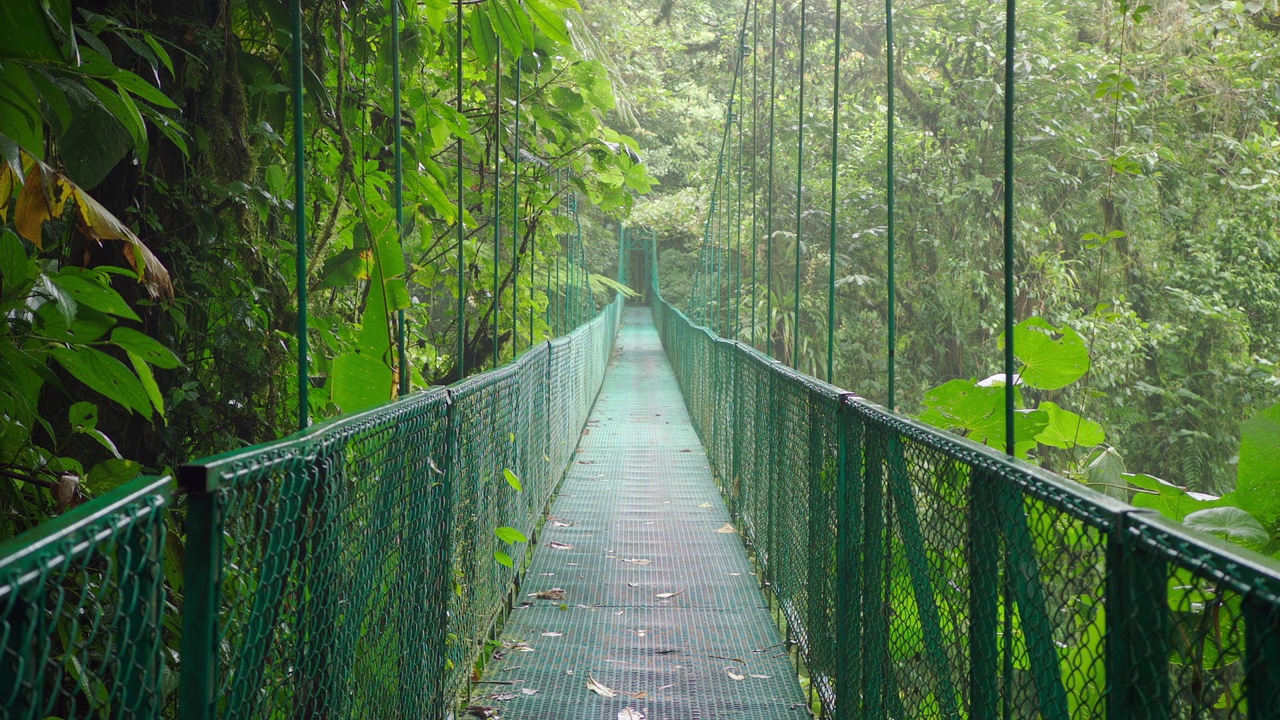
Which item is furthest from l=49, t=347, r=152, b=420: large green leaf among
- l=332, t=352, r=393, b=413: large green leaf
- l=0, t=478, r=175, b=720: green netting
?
l=332, t=352, r=393, b=413: large green leaf

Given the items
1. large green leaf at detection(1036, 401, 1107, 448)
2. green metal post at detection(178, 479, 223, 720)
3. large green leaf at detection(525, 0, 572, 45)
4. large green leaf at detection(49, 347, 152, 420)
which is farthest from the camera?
large green leaf at detection(525, 0, 572, 45)

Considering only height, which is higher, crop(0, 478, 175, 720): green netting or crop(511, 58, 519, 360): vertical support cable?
crop(511, 58, 519, 360): vertical support cable

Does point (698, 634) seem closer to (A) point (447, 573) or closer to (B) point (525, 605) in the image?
(B) point (525, 605)

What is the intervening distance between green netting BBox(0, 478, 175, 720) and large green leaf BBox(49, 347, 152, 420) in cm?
47

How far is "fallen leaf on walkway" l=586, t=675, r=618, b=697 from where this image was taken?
2959 mm

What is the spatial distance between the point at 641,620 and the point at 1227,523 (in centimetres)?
242

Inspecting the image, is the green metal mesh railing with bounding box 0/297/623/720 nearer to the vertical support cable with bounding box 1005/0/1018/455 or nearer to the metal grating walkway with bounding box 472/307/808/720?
the metal grating walkway with bounding box 472/307/808/720

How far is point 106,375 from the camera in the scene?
1373 millimetres

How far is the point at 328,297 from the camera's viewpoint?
11.2ft

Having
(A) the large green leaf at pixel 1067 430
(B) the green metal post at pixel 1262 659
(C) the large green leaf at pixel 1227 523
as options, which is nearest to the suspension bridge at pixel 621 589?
(B) the green metal post at pixel 1262 659

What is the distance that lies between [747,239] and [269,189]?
496 inches

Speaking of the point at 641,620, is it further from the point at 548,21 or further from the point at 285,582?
the point at 285,582

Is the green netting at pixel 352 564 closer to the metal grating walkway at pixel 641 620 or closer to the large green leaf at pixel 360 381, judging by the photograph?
the large green leaf at pixel 360 381

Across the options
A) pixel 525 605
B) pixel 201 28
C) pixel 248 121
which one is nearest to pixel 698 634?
pixel 525 605
